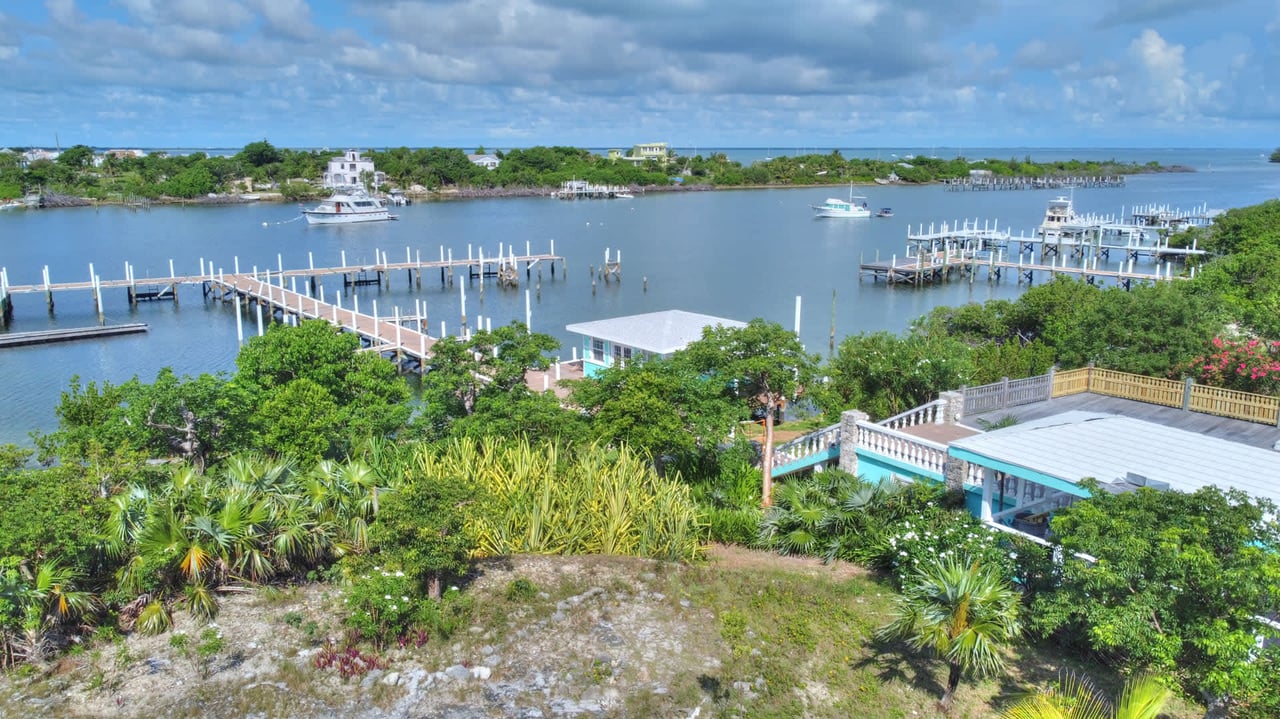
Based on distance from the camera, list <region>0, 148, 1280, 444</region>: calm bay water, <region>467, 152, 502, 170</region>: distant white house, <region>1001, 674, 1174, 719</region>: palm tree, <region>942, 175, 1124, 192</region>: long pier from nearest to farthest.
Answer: <region>1001, 674, 1174, 719</region>: palm tree → <region>0, 148, 1280, 444</region>: calm bay water → <region>467, 152, 502, 170</region>: distant white house → <region>942, 175, 1124, 192</region>: long pier

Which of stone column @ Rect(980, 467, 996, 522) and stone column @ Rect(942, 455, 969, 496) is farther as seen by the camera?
stone column @ Rect(942, 455, 969, 496)

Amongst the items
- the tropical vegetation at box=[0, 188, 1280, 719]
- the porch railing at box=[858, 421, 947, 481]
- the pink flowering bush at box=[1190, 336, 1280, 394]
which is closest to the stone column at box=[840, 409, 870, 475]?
the porch railing at box=[858, 421, 947, 481]

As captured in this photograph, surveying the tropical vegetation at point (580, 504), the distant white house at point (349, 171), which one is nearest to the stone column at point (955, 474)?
the tropical vegetation at point (580, 504)

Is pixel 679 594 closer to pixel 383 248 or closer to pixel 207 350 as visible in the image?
pixel 207 350

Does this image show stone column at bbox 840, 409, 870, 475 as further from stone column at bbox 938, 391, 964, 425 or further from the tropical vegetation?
stone column at bbox 938, 391, 964, 425

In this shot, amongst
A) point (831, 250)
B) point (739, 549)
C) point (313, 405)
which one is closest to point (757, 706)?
point (739, 549)
